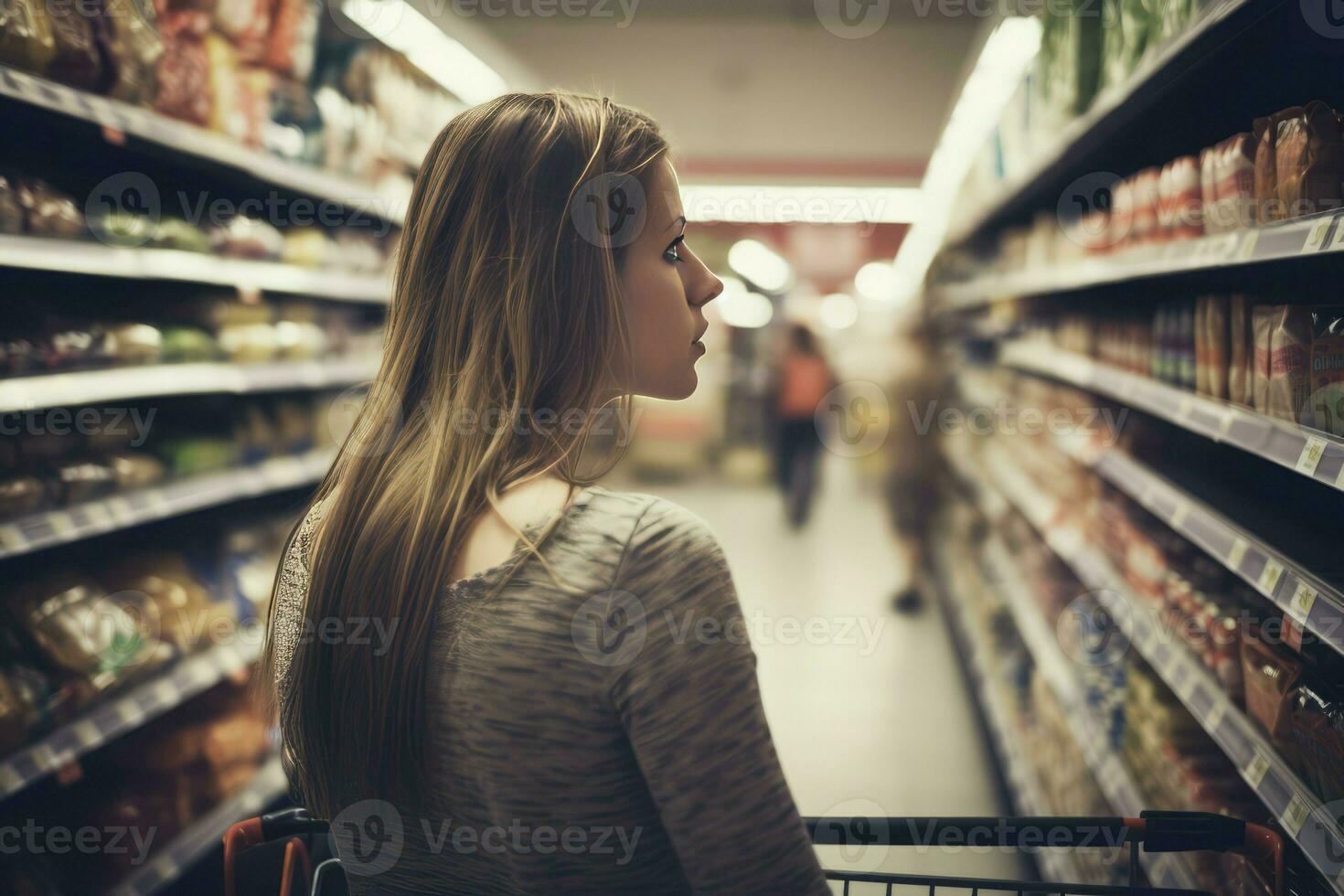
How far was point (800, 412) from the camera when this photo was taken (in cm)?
693

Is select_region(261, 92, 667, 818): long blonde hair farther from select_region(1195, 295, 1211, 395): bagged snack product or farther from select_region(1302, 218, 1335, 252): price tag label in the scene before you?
select_region(1195, 295, 1211, 395): bagged snack product

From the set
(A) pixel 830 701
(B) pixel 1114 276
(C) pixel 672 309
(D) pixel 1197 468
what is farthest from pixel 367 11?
(A) pixel 830 701

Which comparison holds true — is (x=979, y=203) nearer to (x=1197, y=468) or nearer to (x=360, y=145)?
(x=1197, y=468)

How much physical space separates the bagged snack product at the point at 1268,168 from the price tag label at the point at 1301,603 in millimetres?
590

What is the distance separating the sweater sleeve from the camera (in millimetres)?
786

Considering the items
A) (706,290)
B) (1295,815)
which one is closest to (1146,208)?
(1295,815)

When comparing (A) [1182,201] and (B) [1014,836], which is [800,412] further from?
(B) [1014,836]

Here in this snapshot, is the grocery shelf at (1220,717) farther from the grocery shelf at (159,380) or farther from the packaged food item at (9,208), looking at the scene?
the packaged food item at (9,208)

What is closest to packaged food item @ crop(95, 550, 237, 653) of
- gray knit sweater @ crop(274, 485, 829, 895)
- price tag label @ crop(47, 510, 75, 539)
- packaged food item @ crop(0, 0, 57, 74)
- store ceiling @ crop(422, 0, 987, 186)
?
price tag label @ crop(47, 510, 75, 539)

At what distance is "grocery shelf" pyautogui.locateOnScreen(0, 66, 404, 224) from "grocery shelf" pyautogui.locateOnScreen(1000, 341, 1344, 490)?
7.38 feet

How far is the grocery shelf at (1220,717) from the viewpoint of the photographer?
4.03 feet

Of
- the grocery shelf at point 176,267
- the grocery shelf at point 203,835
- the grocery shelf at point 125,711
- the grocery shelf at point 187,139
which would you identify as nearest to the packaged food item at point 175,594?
the grocery shelf at point 125,711

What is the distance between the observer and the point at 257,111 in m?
2.69

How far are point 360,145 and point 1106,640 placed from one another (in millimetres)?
2988
